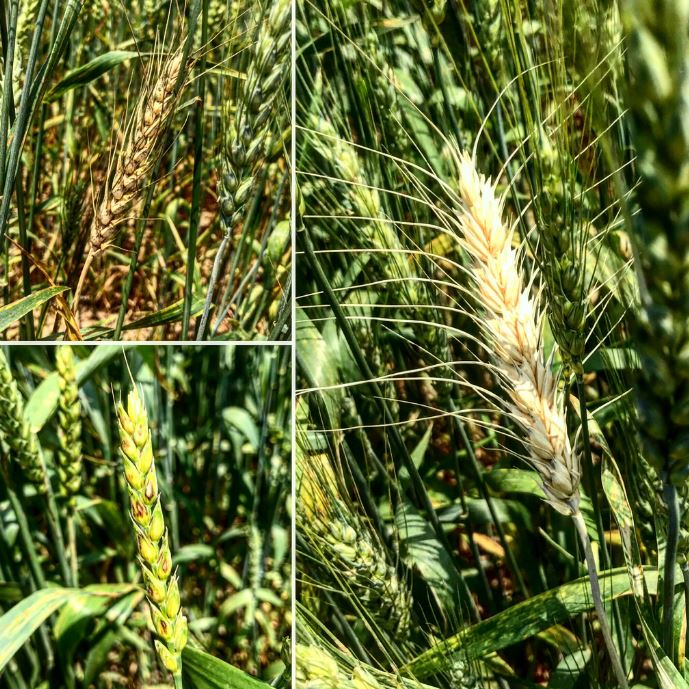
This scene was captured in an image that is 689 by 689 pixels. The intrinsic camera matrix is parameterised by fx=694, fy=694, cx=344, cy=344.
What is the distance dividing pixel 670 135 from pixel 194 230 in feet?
1.65

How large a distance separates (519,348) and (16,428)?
54cm

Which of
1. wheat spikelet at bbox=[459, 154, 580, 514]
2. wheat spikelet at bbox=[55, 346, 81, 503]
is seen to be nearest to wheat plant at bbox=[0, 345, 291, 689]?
wheat spikelet at bbox=[55, 346, 81, 503]

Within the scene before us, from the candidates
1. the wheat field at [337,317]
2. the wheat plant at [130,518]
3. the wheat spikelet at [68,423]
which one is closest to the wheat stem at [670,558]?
the wheat field at [337,317]

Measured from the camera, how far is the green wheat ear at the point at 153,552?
511 mm

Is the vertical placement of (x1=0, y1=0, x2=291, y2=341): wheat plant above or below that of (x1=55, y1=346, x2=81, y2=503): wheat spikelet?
above

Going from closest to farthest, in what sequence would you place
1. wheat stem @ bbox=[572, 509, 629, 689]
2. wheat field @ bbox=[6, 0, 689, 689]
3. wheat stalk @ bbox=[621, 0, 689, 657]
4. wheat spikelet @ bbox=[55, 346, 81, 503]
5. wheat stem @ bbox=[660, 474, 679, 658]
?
1. wheat stalk @ bbox=[621, 0, 689, 657]
2. wheat stem @ bbox=[660, 474, 679, 658]
3. wheat stem @ bbox=[572, 509, 629, 689]
4. wheat field @ bbox=[6, 0, 689, 689]
5. wheat spikelet @ bbox=[55, 346, 81, 503]

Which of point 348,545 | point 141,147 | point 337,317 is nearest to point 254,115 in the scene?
point 141,147

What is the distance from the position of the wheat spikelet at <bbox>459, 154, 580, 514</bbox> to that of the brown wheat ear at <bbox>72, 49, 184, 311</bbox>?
0.32 m

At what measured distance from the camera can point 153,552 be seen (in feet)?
1.71

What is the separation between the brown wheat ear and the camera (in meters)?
0.69

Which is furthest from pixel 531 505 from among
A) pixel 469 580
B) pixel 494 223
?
pixel 494 223

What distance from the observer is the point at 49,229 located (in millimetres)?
724

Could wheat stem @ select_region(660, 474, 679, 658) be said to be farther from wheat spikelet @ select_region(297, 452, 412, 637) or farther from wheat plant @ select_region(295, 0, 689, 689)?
wheat spikelet @ select_region(297, 452, 412, 637)

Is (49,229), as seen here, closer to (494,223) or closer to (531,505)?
(494,223)
